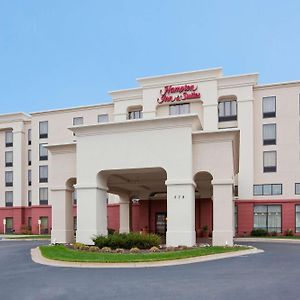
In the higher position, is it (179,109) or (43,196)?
(179,109)

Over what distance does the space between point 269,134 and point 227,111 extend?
5182 millimetres

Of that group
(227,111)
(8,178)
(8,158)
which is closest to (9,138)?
(8,158)

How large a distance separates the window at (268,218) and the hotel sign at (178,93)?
14040 mm

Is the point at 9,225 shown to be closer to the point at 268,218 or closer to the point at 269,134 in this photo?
the point at 268,218

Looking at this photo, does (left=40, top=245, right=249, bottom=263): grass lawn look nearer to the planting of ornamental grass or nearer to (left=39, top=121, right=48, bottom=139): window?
the planting of ornamental grass

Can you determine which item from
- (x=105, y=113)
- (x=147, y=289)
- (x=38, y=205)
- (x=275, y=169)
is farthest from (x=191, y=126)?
(x=38, y=205)

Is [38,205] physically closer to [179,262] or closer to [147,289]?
[179,262]

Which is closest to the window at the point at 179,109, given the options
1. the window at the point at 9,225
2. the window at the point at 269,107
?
the window at the point at 269,107

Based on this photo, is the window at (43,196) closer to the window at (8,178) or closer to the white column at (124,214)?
the window at (8,178)

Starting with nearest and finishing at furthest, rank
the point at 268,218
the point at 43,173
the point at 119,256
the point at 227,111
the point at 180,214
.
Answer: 1. the point at 119,256
2. the point at 180,214
3. the point at 268,218
4. the point at 227,111
5. the point at 43,173

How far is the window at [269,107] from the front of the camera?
1706 inches

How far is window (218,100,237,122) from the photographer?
1755 inches

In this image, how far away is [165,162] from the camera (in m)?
23.9

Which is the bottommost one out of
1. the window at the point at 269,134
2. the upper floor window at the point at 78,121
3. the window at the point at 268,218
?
the window at the point at 268,218
